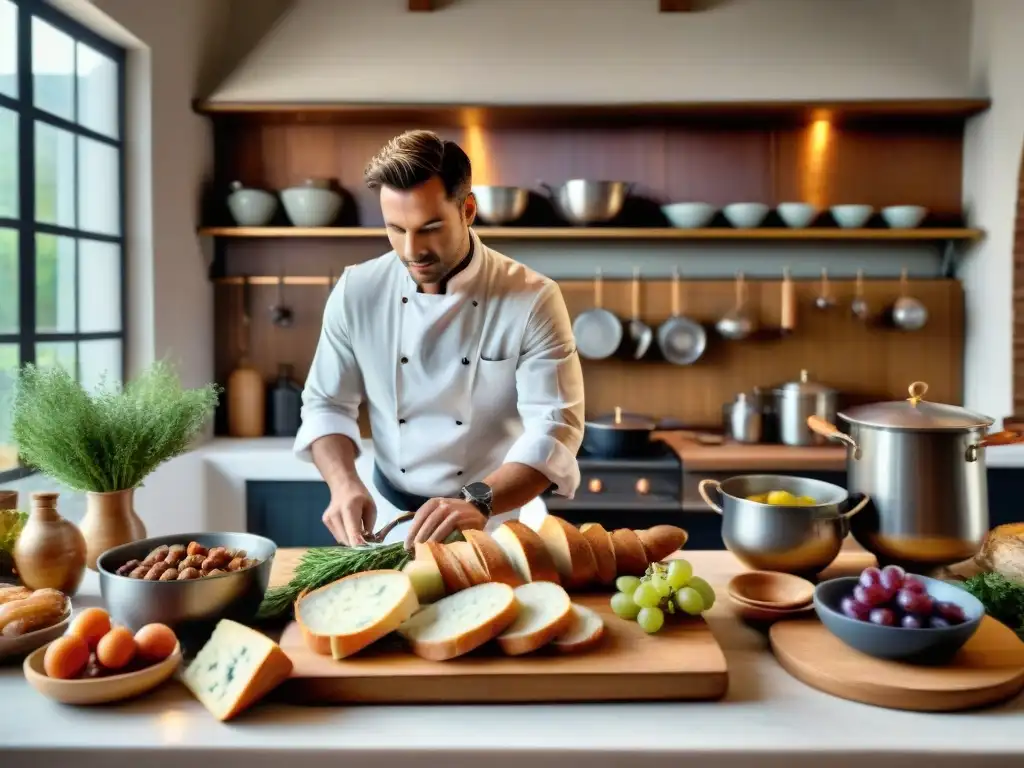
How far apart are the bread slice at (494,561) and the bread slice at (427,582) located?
0.24 feet

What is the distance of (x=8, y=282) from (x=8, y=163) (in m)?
0.35

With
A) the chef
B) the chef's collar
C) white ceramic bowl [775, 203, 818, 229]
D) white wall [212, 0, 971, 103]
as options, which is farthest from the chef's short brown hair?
white ceramic bowl [775, 203, 818, 229]

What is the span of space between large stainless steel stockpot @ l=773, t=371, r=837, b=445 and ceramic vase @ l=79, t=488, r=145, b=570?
2.61 m

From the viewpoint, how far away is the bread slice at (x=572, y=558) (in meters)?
1.48

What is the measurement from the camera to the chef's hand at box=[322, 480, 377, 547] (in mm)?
1753

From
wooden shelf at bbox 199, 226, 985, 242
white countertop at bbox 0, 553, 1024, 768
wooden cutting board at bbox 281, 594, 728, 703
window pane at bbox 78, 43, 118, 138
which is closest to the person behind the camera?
white countertop at bbox 0, 553, 1024, 768

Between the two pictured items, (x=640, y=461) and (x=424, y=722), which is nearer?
(x=424, y=722)

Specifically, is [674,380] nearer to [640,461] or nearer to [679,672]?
[640,461]

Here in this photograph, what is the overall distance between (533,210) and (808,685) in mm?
2968

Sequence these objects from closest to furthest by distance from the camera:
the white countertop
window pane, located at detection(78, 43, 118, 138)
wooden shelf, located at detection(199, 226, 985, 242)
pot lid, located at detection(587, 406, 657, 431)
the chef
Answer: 1. the white countertop
2. the chef
3. window pane, located at detection(78, 43, 118, 138)
4. pot lid, located at detection(587, 406, 657, 431)
5. wooden shelf, located at detection(199, 226, 985, 242)

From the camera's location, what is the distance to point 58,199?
2.89m

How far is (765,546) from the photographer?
1.53 meters


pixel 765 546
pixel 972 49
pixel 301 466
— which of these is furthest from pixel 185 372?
pixel 972 49

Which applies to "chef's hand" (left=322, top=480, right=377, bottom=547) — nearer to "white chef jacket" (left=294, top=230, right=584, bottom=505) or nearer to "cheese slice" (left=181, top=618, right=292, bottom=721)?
"white chef jacket" (left=294, top=230, right=584, bottom=505)
